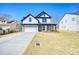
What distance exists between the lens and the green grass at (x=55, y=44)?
3.43 metres

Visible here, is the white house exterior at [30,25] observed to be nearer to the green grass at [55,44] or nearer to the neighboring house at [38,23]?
the neighboring house at [38,23]

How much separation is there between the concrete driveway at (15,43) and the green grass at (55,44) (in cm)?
7

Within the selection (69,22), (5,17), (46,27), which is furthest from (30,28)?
(69,22)

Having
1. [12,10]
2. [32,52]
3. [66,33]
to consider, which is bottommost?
[32,52]

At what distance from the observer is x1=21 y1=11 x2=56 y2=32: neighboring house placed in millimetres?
3532

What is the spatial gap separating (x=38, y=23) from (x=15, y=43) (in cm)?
40

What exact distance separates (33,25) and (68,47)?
0.54 meters

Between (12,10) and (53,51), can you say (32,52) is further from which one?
(12,10)

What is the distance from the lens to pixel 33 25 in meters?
3.58

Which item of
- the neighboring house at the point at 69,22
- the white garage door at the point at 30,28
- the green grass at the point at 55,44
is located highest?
the neighboring house at the point at 69,22

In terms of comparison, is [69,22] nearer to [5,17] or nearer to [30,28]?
[30,28]

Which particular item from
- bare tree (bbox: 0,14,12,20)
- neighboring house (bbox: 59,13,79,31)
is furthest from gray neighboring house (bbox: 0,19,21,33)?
neighboring house (bbox: 59,13,79,31)

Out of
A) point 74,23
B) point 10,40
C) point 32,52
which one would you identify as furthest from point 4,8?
point 74,23

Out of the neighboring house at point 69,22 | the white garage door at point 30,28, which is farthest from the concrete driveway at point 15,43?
the neighboring house at point 69,22
